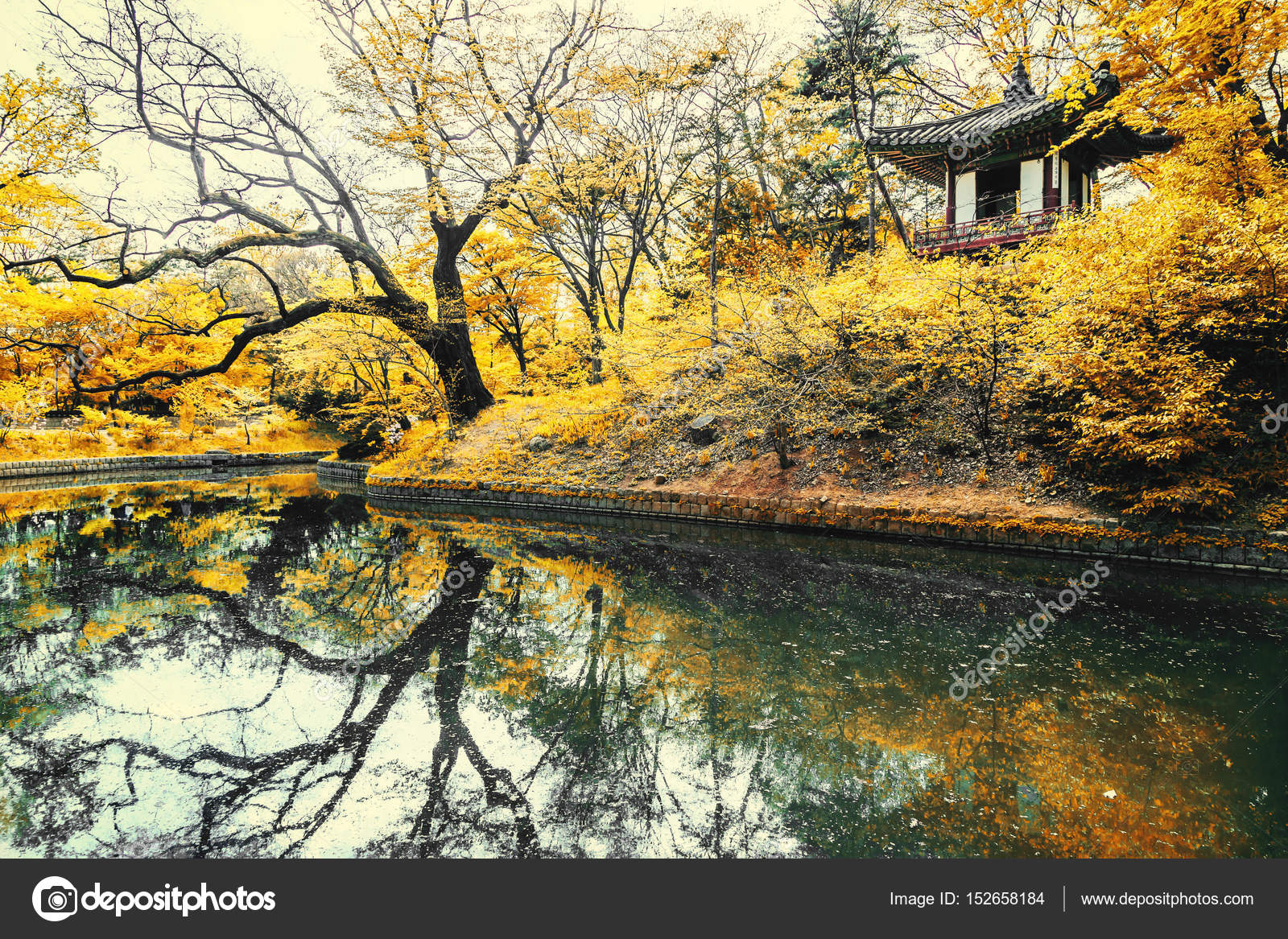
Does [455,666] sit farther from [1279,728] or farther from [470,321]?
[470,321]

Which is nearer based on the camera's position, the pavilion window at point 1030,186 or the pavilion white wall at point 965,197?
the pavilion window at point 1030,186

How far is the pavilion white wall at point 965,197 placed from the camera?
522 inches

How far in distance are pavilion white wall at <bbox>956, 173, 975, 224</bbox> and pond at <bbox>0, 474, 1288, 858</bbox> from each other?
10103mm

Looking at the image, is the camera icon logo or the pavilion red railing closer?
the camera icon logo

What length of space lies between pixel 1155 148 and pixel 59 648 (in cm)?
2009

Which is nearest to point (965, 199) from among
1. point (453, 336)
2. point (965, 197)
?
point (965, 197)

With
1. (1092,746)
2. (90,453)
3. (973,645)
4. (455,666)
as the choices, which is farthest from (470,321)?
(1092,746)

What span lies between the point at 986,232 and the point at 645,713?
13604 mm

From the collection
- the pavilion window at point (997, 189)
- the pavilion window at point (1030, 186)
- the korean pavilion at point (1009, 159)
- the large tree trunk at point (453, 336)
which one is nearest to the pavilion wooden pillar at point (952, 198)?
the korean pavilion at point (1009, 159)

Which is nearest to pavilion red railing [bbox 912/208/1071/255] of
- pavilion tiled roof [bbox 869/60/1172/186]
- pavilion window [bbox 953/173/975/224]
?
pavilion window [bbox 953/173/975/224]

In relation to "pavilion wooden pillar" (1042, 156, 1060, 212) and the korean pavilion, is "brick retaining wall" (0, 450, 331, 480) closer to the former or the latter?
the korean pavilion

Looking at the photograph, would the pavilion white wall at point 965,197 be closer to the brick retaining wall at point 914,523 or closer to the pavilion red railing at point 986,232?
the pavilion red railing at point 986,232

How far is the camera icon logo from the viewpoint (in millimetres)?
2082

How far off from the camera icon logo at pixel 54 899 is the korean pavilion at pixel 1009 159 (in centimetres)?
1436
